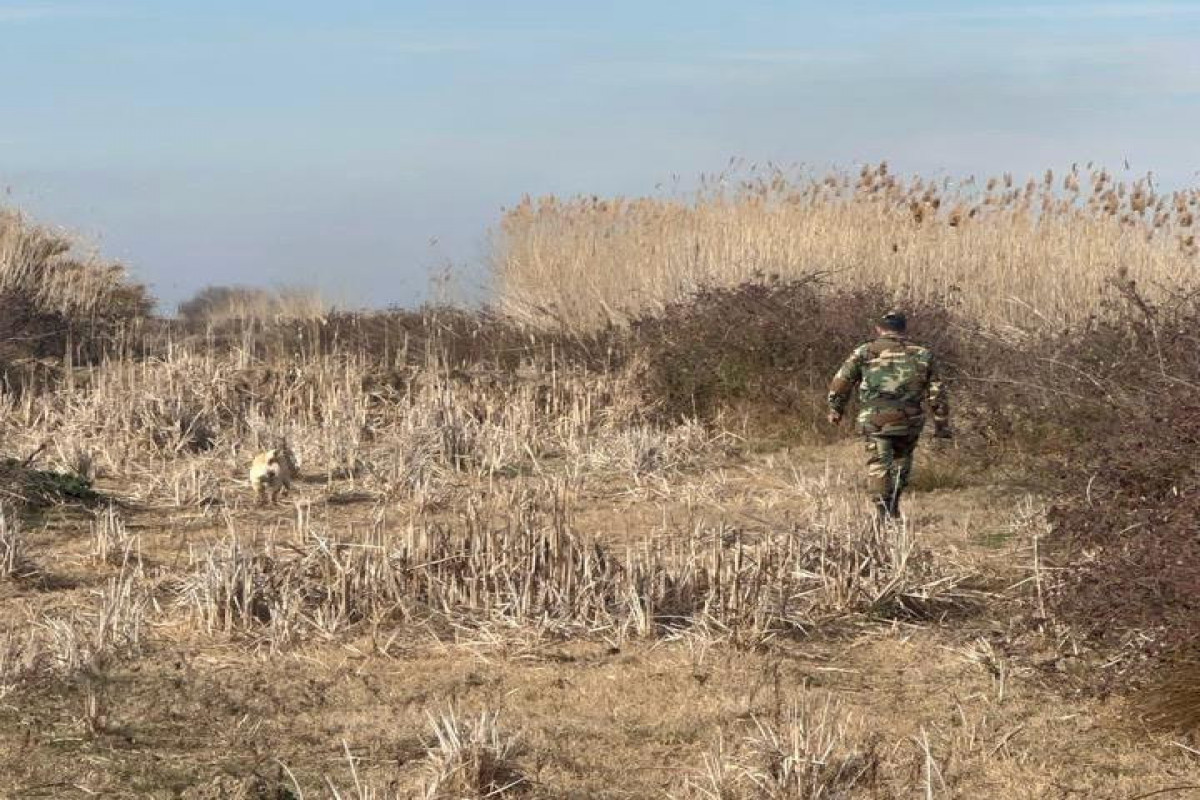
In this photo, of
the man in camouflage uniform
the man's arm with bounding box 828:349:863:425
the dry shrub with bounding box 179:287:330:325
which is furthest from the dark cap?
the dry shrub with bounding box 179:287:330:325

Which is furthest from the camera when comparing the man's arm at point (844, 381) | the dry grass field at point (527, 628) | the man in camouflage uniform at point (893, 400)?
the man's arm at point (844, 381)

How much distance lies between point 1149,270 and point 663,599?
31.8 feet

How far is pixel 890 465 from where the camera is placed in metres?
9.45

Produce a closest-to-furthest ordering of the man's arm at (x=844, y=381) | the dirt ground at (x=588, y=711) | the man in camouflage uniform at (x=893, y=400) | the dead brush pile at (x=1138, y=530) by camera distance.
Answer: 1. the dirt ground at (x=588, y=711)
2. the dead brush pile at (x=1138, y=530)
3. the man in camouflage uniform at (x=893, y=400)
4. the man's arm at (x=844, y=381)

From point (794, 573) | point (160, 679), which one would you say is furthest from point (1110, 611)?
point (160, 679)

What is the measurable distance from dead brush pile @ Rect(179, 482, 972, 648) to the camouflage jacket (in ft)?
6.20

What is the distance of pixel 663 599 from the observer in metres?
7.09

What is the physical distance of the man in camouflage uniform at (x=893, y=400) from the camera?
9.38 m

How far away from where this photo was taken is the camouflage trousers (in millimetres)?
9422

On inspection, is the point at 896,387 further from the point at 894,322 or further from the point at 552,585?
the point at 552,585

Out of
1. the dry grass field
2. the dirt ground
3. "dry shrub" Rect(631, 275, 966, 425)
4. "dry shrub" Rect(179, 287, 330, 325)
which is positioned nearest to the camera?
the dirt ground

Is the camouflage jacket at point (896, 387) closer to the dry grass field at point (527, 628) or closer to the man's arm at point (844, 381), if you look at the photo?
the man's arm at point (844, 381)

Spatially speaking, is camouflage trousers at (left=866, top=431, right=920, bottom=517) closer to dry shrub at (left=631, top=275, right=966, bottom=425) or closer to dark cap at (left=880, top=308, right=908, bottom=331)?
dark cap at (left=880, top=308, right=908, bottom=331)

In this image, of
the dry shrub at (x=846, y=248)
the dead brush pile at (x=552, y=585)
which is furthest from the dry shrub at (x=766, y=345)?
the dead brush pile at (x=552, y=585)
